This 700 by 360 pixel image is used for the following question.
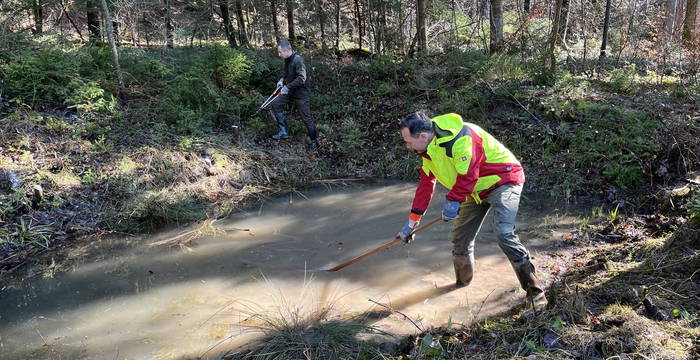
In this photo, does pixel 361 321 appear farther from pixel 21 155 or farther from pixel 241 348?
pixel 21 155

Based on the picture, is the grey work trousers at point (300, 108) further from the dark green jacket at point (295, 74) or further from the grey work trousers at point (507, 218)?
the grey work trousers at point (507, 218)

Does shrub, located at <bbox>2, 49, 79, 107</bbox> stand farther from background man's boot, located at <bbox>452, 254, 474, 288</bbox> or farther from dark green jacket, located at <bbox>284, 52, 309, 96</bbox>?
background man's boot, located at <bbox>452, 254, 474, 288</bbox>

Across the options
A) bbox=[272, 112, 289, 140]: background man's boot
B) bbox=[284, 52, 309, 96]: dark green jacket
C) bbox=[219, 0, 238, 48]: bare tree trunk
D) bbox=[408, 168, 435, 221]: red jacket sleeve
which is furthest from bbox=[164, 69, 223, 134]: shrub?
bbox=[408, 168, 435, 221]: red jacket sleeve

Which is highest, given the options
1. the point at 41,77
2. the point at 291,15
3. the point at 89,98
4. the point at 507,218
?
the point at 291,15

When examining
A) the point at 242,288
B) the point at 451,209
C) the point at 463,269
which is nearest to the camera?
the point at 451,209

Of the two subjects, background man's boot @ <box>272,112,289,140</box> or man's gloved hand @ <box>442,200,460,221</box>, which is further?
background man's boot @ <box>272,112,289,140</box>

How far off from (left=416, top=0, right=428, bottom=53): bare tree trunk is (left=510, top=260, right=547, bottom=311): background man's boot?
27.8ft

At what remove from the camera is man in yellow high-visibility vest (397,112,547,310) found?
138 inches

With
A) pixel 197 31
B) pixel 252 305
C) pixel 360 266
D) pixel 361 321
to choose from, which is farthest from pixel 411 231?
pixel 197 31

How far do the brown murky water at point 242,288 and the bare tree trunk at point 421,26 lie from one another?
20.5 feet

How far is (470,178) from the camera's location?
354cm

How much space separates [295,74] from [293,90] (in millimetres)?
309

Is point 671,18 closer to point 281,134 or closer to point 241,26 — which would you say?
point 281,134

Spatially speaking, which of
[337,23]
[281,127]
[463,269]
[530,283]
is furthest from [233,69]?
[530,283]
